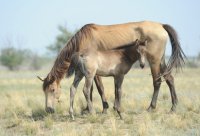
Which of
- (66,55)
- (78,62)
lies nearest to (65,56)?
(66,55)

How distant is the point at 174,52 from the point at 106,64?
2.37 metres

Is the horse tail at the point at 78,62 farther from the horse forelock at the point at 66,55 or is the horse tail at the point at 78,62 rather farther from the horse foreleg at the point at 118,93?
the horse foreleg at the point at 118,93

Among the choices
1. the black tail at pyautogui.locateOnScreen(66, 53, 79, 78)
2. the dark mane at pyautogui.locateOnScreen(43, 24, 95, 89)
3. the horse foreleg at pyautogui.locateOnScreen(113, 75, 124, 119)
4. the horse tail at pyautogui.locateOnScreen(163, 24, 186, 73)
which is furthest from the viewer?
Answer: the horse tail at pyautogui.locateOnScreen(163, 24, 186, 73)

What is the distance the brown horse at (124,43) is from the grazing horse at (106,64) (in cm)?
50

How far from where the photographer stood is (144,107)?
1254cm

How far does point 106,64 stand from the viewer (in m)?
10.5

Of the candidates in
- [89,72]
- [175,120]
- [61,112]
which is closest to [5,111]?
[61,112]

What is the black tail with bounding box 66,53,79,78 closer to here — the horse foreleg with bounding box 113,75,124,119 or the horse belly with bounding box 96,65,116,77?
the horse belly with bounding box 96,65,116,77

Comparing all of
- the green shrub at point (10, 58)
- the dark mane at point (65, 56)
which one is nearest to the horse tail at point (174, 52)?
the dark mane at point (65, 56)

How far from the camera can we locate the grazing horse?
405 inches

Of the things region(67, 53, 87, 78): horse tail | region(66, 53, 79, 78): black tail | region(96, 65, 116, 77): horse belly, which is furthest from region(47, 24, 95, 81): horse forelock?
region(96, 65, 116, 77): horse belly

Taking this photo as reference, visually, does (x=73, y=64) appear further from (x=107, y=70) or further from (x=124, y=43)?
(x=124, y=43)

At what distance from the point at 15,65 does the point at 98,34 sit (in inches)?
2458

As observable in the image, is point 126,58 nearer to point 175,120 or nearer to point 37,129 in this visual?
point 175,120
